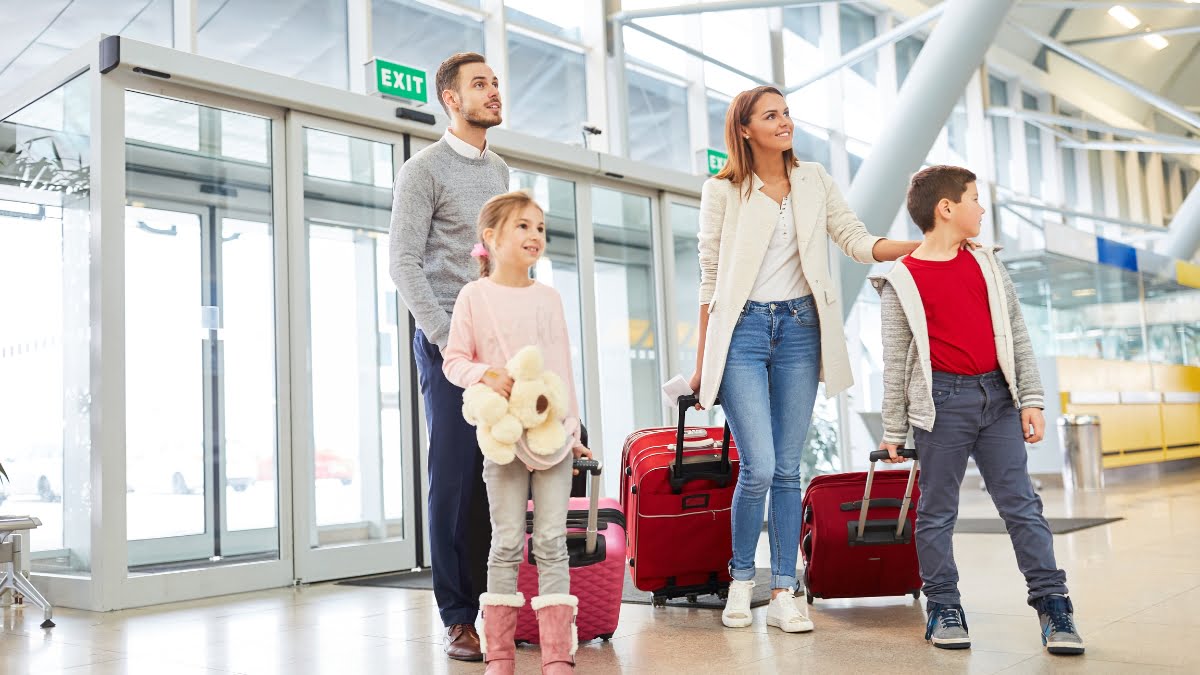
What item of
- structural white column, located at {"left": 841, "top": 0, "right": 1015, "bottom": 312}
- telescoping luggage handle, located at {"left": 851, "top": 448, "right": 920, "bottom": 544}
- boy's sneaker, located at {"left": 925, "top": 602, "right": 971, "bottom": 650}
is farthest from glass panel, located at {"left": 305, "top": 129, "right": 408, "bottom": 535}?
structural white column, located at {"left": 841, "top": 0, "right": 1015, "bottom": 312}

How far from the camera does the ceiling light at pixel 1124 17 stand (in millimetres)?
18489

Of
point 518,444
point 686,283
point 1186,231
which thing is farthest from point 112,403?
point 1186,231

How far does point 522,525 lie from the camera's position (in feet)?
8.91

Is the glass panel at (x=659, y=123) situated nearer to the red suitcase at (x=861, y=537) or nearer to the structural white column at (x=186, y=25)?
the structural white column at (x=186, y=25)

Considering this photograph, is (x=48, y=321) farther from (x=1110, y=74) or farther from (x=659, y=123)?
(x=1110, y=74)

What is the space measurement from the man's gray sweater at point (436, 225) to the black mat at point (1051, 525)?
4.29 metres

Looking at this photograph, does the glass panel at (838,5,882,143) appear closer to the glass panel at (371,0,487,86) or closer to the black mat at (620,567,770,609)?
the glass panel at (371,0,487,86)

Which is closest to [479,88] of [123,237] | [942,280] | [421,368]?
[421,368]

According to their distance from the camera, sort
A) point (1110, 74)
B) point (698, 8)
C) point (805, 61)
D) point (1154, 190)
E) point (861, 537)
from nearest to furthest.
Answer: point (861, 537) → point (698, 8) → point (805, 61) → point (1110, 74) → point (1154, 190)

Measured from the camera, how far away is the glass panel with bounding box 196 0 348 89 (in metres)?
6.91

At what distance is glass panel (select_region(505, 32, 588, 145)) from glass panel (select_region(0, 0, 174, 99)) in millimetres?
2860

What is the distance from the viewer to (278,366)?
18.3 feet

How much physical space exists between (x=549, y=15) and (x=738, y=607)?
6683 mm

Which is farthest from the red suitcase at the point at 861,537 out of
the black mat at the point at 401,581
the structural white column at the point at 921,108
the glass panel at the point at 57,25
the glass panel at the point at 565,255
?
the structural white column at the point at 921,108
